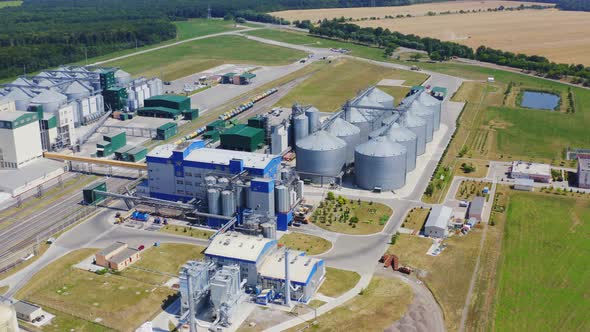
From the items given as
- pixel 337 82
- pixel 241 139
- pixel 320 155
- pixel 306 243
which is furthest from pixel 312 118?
pixel 337 82

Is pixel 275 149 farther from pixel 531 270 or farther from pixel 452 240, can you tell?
pixel 531 270

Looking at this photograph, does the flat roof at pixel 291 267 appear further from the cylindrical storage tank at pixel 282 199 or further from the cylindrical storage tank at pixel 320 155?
the cylindrical storage tank at pixel 320 155

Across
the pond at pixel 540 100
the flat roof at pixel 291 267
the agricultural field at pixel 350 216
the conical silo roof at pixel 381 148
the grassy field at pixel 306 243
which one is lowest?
the grassy field at pixel 306 243

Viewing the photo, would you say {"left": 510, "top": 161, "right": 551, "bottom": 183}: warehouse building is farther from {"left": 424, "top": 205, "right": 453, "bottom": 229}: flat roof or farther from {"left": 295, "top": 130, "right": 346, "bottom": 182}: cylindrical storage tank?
{"left": 295, "top": 130, "right": 346, "bottom": 182}: cylindrical storage tank

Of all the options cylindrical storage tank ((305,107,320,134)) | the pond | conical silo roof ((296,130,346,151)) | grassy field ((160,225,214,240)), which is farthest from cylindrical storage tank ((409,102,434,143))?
grassy field ((160,225,214,240))

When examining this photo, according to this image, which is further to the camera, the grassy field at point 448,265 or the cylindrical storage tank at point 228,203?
the cylindrical storage tank at point 228,203

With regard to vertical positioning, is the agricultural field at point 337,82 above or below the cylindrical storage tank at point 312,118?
below

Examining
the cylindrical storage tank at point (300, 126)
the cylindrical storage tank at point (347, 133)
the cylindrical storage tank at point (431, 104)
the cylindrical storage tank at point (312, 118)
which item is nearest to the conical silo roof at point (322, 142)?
the cylindrical storage tank at point (347, 133)

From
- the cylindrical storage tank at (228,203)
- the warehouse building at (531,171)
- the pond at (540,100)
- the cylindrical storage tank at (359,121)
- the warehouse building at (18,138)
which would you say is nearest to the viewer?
the cylindrical storage tank at (228,203)
